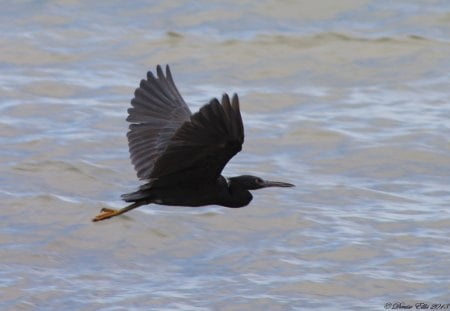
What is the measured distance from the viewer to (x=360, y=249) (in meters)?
9.04

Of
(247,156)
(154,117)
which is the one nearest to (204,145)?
(154,117)

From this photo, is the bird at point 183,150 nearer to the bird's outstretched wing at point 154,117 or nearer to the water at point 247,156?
the bird's outstretched wing at point 154,117

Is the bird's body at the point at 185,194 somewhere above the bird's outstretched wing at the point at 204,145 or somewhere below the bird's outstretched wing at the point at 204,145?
below

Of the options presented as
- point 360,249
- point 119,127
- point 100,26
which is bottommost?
point 360,249

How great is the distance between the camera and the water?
8.50 metres

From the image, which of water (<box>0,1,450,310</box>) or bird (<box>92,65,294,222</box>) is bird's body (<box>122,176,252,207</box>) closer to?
bird (<box>92,65,294,222</box>)

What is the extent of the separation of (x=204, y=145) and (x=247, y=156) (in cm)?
439

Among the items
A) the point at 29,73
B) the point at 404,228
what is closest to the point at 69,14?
the point at 29,73

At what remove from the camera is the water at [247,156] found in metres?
8.50

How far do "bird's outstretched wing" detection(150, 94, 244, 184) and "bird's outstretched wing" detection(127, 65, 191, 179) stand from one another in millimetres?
326

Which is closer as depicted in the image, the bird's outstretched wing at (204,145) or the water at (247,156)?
the bird's outstretched wing at (204,145)

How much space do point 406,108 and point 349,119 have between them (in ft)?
2.14

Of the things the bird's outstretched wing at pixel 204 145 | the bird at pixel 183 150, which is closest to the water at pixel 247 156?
the bird at pixel 183 150

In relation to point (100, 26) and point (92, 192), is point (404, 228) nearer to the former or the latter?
point (92, 192)
